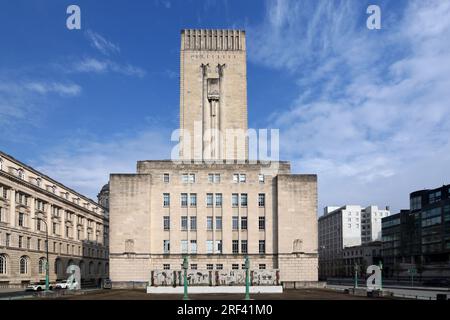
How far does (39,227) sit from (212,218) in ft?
127

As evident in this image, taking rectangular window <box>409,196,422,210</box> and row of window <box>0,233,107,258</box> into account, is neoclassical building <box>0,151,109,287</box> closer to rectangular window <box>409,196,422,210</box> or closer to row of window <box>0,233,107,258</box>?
row of window <box>0,233,107,258</box>

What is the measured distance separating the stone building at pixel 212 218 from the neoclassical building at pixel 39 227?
13.1 meters

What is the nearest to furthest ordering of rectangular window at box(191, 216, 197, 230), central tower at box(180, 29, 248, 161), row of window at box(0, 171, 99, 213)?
rectangular window at box(191, 216, 197, 230) → row of window at box(0, 171, 99, 213) → central tower at box(180, 29, 248, 161)

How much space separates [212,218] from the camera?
72188 mm

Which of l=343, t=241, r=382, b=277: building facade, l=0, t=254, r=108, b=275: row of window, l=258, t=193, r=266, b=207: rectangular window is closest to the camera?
l=258, t=193, r=266, b=207: rectangular window

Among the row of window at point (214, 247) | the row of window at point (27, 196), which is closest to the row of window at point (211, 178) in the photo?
the row of window at point (214, 247)

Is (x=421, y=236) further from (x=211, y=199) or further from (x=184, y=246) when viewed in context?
(x=184, y=246)

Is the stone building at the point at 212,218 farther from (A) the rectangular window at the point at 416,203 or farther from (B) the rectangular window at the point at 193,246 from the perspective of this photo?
(A) the rectangular window at the point at 416,203

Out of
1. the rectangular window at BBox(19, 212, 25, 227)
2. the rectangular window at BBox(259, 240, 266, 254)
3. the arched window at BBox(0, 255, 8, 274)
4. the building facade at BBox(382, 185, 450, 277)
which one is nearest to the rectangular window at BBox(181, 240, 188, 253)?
the rectangular window at BBox(259, 240, 266, 254)

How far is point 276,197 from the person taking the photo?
73188mm

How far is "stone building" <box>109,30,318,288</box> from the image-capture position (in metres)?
70.6

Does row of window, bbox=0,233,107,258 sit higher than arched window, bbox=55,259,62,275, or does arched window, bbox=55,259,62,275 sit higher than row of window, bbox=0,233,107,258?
row of window, bbox=0,233,107,258

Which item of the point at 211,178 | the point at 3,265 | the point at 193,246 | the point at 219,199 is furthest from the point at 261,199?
the point at 3,265

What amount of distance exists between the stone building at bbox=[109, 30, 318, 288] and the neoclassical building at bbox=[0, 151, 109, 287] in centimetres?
1309
